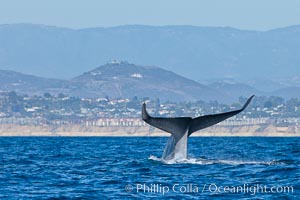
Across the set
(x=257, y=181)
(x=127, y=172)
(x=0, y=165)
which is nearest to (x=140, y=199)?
(x=257, y=181)

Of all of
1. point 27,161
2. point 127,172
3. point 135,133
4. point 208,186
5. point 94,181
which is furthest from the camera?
point 135,133

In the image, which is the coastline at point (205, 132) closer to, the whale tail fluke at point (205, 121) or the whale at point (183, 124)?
the whale at point (183, 124)

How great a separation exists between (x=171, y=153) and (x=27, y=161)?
31.0 feet

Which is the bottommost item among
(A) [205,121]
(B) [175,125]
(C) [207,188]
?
(C) [207,188]

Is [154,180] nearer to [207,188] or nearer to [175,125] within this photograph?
[175,125]

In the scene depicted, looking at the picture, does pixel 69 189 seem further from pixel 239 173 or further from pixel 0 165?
pixel 0 165

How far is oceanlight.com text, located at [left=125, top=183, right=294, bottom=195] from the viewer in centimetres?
2773

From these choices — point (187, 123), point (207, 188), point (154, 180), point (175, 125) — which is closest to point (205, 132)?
point (187, 123)

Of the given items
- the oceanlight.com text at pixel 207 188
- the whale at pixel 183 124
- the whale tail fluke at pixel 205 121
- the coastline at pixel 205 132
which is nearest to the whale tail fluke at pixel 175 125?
the whale at pixel 183 124

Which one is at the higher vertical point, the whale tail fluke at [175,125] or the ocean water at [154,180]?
the whale tail fluke at [175,125]

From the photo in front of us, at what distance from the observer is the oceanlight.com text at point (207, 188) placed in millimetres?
27734

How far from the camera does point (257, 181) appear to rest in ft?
98.2

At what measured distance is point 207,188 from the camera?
28.3 m

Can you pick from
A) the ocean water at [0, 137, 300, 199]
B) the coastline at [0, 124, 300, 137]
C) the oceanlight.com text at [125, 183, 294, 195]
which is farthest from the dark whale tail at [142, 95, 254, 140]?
the coastline at [0, 124, 300, 137]
